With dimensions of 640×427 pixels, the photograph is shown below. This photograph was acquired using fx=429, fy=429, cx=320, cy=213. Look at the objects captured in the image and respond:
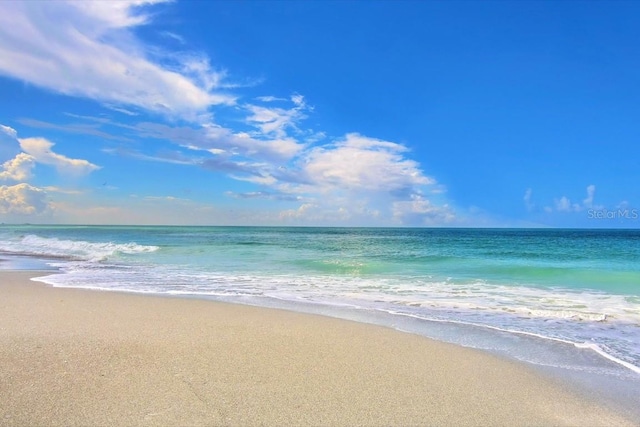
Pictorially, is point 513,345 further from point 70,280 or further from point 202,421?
point 70,280

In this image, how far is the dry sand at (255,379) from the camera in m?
3.82

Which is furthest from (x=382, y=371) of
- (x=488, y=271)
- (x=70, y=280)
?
(x=488, y=271)

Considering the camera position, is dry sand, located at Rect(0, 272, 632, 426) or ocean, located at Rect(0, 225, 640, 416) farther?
ocean, located at Rect(0, 225, 640, 416)

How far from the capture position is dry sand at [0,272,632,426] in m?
3.82

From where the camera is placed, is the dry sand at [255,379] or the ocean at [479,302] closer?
the dry sand at [255,379]

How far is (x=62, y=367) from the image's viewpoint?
16.0ft

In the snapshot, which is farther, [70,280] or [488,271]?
[488,271]

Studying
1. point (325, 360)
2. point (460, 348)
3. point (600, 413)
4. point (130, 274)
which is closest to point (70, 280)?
point (130, 274)

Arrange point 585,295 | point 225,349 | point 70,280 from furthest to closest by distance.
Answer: point 70,280, point 585,295, point 225,349

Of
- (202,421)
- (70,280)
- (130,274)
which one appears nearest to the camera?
(202,421)

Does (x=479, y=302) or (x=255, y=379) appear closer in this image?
(x=255, y=379)

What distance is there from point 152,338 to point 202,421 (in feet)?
10.0

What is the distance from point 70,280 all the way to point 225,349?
1082 centimetres

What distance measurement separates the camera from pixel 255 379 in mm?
4648
